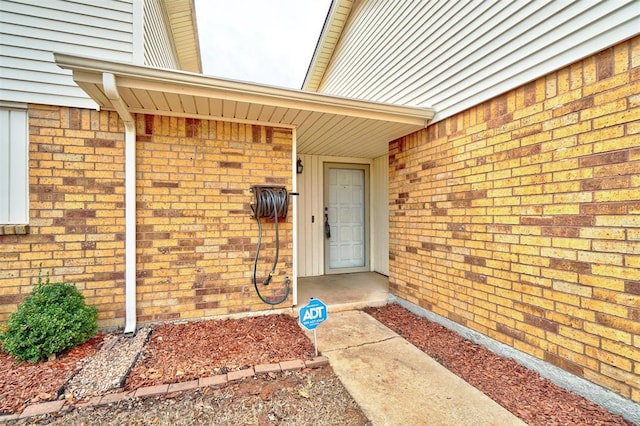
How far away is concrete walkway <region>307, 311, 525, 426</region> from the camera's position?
182 centimetres

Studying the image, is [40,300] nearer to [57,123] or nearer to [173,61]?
[57,123]

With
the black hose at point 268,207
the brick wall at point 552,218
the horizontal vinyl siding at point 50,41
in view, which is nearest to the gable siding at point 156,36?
the horizontal vinyl siding at point 50,41

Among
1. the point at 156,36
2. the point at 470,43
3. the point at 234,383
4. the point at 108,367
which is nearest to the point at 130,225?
the point at 108,367

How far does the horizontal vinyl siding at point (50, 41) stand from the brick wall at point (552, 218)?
12.3 ft

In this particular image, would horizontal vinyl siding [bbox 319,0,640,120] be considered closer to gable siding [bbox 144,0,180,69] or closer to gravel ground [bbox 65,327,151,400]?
gable siding [bbox 144,0,180,69]

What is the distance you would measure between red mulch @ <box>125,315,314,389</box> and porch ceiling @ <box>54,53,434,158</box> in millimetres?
2318

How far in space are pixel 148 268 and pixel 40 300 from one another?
0.84 metres

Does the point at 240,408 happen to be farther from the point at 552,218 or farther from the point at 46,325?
the point at 552,218

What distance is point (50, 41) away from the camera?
2801mm

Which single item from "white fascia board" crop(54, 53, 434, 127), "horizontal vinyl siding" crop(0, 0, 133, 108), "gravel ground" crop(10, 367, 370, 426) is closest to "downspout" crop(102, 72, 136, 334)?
"horizontal vinyl siding" crop(0, 0, 133, 108)

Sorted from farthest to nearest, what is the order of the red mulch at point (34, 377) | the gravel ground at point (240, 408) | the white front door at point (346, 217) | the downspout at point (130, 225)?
1. the white front door at point (346, 217)
2. the downspout at point (130, 225)
3. the red mulch at point (34, 377)
4. the gravel ground at point (240, 408)

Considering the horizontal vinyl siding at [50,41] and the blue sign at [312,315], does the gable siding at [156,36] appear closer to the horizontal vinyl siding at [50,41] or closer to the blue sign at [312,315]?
the horizontal vinyl siding at [50,41]

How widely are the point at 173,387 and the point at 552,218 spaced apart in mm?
3106

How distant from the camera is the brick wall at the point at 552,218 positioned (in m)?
1.78
